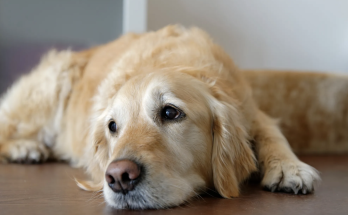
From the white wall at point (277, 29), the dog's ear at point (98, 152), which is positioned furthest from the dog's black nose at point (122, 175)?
the white wall at point (277, 29)

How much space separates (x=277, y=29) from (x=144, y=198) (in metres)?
3.81

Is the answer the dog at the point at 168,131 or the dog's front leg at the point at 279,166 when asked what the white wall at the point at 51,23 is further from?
the dog's front leg at the point at 279,166

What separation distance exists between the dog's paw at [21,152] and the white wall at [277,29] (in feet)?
7.01

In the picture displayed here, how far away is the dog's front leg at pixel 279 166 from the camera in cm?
202

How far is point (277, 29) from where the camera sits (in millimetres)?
4977

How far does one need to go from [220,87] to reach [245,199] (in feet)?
2.12

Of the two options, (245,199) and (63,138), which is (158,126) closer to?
(245,199)

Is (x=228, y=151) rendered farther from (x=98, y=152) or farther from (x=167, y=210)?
(x=98, y=152)

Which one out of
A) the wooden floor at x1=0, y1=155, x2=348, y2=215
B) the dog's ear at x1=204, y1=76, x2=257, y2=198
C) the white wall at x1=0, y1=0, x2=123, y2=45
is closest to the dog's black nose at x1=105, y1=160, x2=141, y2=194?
A: the wooden floor at x1=0, y1=155, x2=348, y2=215

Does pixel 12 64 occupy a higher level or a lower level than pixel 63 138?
higher

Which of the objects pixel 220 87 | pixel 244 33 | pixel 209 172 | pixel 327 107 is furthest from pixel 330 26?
pixel 209 172

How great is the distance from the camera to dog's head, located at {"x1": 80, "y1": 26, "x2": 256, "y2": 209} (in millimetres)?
1661

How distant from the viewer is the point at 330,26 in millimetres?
5016

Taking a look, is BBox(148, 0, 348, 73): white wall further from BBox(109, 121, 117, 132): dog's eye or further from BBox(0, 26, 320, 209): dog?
BBox(109, 121, 117, 132): dog's eye
